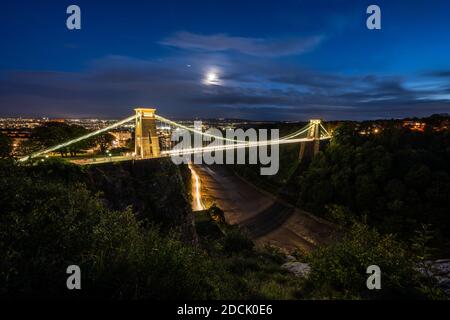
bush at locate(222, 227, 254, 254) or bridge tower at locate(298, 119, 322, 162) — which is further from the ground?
bridge tower at locate(298, 119, 322, 162)

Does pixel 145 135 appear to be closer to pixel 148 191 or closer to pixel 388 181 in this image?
pixel 148 191

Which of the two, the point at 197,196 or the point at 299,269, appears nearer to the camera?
the point at 299,269

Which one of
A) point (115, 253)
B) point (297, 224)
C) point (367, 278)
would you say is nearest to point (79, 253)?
point (115, 253)

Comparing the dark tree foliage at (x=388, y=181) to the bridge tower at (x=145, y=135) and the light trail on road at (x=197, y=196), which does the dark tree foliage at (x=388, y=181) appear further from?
the bridge tower at (x=145, y=135)

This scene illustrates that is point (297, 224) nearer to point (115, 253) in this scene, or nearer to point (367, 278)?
point (367, 278)

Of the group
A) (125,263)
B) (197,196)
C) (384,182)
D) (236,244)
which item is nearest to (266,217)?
(197,196)

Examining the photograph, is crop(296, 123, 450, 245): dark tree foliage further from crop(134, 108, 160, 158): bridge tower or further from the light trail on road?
crop(134, 108, 160, 158): bridge tower

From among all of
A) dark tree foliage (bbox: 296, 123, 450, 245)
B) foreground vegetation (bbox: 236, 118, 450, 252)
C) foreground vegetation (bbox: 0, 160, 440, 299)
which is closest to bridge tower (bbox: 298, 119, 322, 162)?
foreground vegetation (bbox: 236, 118, 450, 252)
